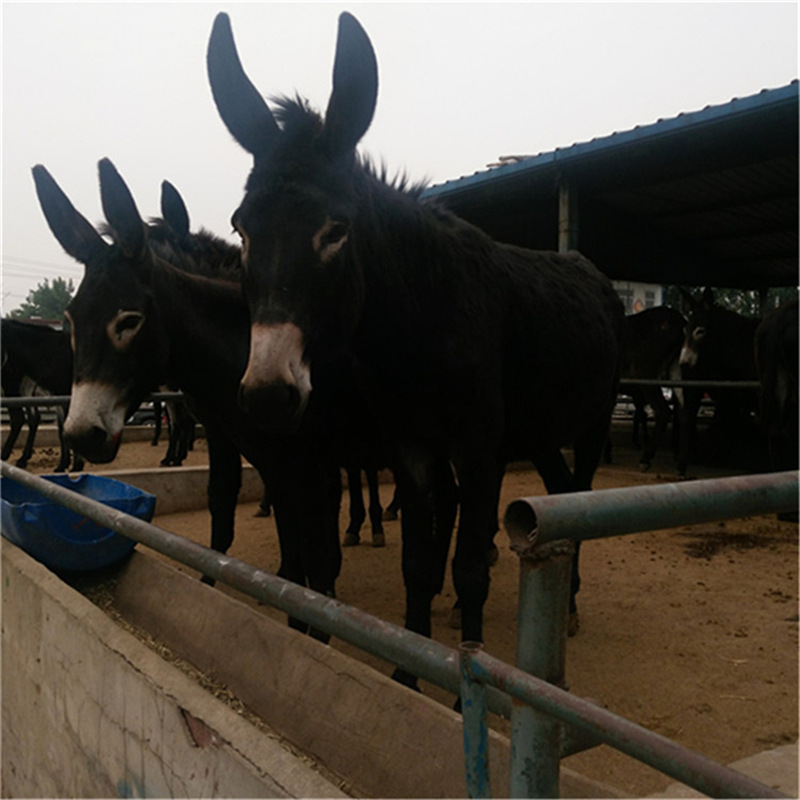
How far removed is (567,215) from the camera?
7.29 metres

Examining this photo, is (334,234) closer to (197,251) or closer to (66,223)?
(66,223)

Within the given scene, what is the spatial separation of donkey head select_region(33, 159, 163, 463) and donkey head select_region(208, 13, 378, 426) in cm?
97

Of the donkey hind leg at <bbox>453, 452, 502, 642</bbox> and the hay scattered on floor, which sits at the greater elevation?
the donkey hind leg at <bbox>453, 452, 502, 642</bbox>

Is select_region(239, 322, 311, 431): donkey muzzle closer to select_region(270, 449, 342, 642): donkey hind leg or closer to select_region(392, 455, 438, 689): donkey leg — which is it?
select_region(392, 455, 438, 689): donkey leg

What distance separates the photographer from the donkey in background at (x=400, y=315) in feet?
6.52

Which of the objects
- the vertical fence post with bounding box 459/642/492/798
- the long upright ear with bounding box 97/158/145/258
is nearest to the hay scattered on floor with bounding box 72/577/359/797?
the vertical fence post with bounding box 459/642/492/798

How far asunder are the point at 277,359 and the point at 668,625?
2800mm

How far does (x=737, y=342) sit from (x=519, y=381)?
21.1ft

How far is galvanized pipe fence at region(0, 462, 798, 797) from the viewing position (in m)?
0.72

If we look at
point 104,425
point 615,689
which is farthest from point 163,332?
point 615,689

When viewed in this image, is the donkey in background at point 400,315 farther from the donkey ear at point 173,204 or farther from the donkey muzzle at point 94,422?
the donkey ear at point 173,204

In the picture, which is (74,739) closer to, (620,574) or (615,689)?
(615,689)

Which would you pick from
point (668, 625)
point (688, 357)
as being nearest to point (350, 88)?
point (668, 625)

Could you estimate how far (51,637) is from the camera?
297cm
